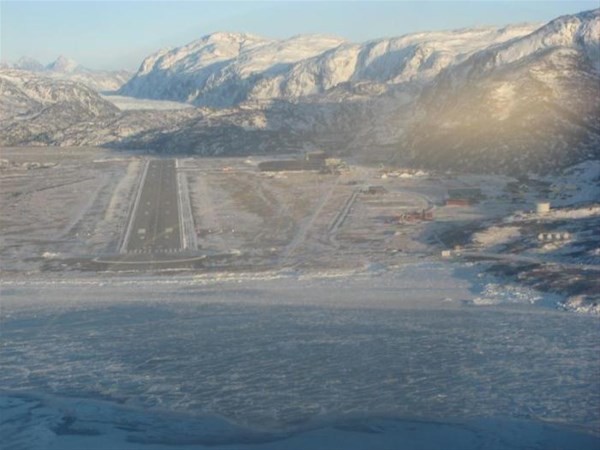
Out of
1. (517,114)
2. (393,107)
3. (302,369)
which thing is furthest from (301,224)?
(393,107)

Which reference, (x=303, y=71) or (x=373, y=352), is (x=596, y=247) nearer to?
(x=373, y=352)

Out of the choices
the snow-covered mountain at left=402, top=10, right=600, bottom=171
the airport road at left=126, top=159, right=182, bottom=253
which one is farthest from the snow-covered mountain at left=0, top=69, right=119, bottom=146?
the snow-covered mountain at left=402, top=10, right=600, bottom=171

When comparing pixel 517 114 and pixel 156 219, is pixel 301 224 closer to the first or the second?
pixel 156 219

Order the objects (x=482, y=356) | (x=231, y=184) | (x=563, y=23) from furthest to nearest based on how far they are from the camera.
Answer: (x=563, y=23) < (x=231, y=184) < (x=482, y=356)

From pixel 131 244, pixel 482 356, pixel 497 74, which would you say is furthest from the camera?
pixel 497 74

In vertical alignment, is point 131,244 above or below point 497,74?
below

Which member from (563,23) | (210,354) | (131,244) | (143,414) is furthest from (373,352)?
(563,23)
